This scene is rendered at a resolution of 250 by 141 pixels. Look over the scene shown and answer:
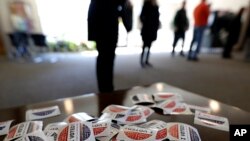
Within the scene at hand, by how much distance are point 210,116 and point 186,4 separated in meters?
0.85

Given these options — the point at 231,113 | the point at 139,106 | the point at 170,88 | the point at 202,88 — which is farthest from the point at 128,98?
the point at 202,88

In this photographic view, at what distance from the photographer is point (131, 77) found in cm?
189

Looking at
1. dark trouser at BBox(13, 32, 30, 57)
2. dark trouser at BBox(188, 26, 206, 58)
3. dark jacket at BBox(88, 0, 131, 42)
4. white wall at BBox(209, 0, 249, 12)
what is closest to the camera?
dark jacket at BBox(88, 0, 131, 42)

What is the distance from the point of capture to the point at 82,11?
4.07 feet

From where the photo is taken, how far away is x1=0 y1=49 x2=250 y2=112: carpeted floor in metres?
1.61

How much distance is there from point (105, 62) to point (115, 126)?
73cm

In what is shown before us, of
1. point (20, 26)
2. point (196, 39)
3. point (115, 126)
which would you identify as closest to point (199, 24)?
point (196, 39)

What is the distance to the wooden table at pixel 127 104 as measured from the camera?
587mm

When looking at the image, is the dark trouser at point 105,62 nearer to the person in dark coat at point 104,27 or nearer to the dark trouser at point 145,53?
the person in dark coat at point 104,27

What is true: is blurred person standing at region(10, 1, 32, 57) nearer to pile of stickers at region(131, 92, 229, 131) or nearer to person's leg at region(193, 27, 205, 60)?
person's leg at region(193, 27, 205, 60)

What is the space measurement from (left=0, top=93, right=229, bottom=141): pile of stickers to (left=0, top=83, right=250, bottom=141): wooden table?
22 mm

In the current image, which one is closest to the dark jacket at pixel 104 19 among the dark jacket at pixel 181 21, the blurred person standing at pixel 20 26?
the dark jacket at pixel 181 21

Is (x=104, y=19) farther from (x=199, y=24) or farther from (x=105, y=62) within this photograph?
(x=199, y=24)

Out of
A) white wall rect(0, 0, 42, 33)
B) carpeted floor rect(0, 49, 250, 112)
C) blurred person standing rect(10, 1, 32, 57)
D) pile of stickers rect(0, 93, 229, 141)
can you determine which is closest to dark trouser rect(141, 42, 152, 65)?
carpeted floor rect(0, 49, 250, 112)
